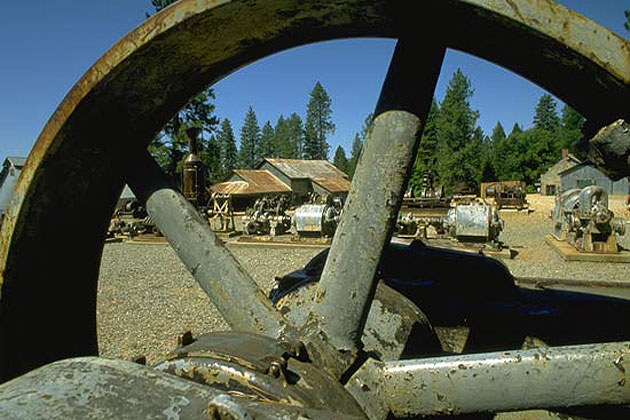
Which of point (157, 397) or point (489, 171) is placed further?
point (489, 171)

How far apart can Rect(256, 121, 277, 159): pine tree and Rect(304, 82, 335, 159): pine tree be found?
29.2 feet

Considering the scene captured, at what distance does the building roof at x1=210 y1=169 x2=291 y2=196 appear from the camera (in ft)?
103

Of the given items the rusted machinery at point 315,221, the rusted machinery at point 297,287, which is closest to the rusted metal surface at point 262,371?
the rusted machinery at point 297,287

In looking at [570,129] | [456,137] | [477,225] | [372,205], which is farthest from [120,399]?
[570,129]

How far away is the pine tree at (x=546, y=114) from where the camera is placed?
74.7 meters

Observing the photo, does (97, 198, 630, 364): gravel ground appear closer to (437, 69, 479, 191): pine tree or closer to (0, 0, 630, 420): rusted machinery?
(0, 0, 630, 420): rusted machinery

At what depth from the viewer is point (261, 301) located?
4.32 feet

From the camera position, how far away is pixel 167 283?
8.38 metres

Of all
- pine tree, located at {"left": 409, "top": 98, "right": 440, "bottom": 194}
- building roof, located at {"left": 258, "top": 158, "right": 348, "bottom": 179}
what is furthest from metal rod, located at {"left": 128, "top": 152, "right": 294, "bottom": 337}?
pine tree, located at {"left": 409, "top": 98, "right": 440, "bottom": 194}

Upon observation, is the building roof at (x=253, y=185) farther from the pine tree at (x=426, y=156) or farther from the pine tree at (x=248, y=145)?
the pine tree at (x=248, y=145)

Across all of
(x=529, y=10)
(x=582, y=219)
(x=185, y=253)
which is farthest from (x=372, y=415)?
(x=582, y=219)

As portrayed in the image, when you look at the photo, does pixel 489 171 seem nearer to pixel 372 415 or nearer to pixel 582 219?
pixel 582 219

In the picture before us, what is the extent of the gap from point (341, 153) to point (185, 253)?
89446 mm

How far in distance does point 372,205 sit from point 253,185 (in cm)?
3256
